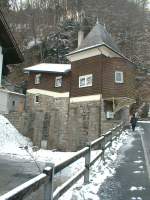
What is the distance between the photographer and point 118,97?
134ft

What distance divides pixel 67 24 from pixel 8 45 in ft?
169

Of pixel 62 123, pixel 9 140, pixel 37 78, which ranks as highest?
pixel 37 78

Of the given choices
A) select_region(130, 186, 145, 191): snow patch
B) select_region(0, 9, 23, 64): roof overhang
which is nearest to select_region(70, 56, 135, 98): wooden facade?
select_region(0, 9, 23, 64): roof overhang

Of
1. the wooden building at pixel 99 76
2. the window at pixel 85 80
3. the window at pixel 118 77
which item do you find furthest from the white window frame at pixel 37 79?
the window at pixel 118 77

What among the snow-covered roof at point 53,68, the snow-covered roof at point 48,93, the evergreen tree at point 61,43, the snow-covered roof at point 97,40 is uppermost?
the evergreen tree at point 61,43

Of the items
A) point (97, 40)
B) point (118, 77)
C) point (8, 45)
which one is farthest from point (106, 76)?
point (8, 45)

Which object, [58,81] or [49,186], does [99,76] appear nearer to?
[58,81]

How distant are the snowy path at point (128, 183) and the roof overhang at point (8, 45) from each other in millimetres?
8045

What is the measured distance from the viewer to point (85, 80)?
43.4 metres

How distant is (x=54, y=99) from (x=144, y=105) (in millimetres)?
16833

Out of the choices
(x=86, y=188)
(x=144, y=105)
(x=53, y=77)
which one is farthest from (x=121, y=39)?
(x=86, y=188)

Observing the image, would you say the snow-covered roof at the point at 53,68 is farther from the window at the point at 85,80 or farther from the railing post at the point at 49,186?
the railing post at the point at 49,186

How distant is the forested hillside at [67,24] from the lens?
66312 mm

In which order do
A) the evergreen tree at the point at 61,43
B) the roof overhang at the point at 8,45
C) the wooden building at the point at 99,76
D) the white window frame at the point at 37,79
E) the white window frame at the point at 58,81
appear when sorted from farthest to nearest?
the evergreen tree at the point at 61,43, the white window frame at the point at 37,79, the white window frame at the point at 58,81, the wooden building at the point at 99,76, the roof overhang at the point at 8,45
